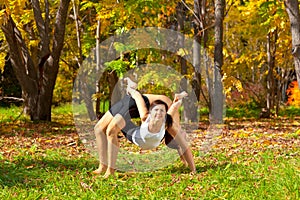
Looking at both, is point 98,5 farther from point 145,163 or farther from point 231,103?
point 231,103

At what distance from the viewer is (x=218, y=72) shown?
11.5m

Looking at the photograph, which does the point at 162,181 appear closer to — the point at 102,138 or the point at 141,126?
the point at 141,126

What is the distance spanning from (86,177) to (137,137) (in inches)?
26.4

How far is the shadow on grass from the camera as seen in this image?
5033 millimetres

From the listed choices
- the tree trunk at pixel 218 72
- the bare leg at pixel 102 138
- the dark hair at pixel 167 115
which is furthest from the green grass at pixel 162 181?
the tree trunk at pixel 218 72

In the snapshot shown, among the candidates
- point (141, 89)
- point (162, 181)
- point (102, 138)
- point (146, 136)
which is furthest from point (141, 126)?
point (141, 89)

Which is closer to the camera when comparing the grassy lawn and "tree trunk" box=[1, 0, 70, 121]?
the grassy lawn

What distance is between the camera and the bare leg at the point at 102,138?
17.9 feet

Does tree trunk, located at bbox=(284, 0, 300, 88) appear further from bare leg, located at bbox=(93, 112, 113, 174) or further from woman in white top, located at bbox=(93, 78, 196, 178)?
bare leg, located at bbox=(93, 112, 113, 174)

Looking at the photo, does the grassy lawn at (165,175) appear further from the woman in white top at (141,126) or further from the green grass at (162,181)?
the woman in white top at (141,126)

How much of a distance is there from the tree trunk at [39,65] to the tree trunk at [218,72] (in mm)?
3320

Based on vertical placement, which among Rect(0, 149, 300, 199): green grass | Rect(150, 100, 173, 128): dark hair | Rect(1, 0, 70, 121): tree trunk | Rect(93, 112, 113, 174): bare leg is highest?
Rect(1, 0, 70, 121): tree trunk

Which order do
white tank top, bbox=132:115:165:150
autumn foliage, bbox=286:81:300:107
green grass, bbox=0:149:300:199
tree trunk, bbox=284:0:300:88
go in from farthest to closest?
1. autumn foliage, bbox=286:81:300:107
2. tree trunk, bbox=284:0:300:88
3. white tank top, bbox=132:115:165:150
4. green grass, bbox=0:149:300:199

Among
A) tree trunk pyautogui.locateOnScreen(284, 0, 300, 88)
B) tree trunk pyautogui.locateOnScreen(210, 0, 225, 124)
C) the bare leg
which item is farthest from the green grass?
tree trunk pyautogui.locateOnScreen(210, 0, 225, 124)
